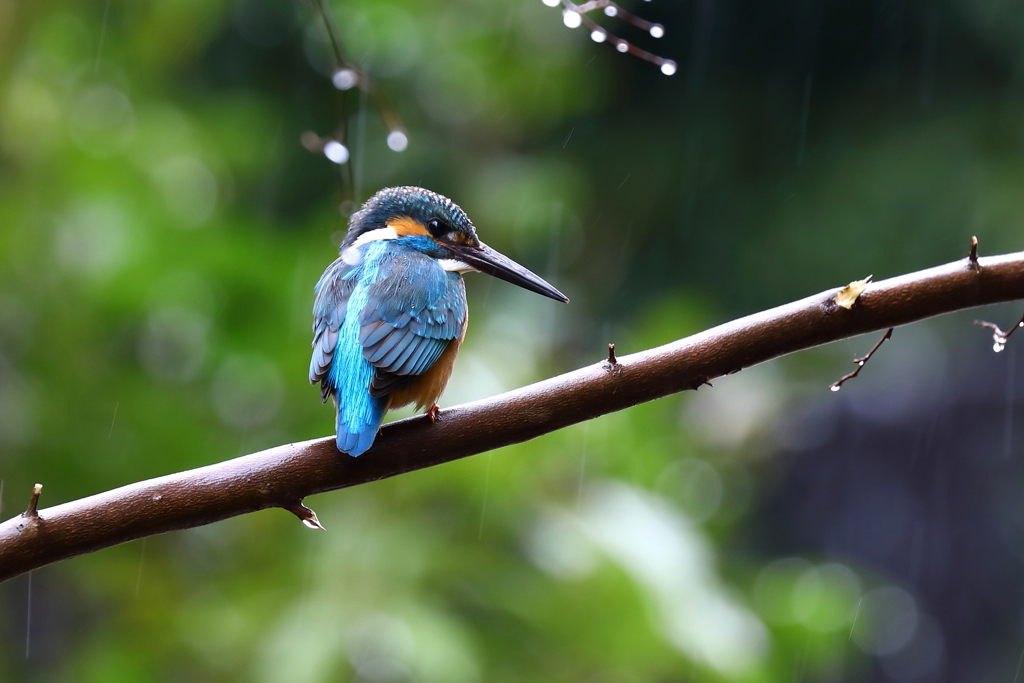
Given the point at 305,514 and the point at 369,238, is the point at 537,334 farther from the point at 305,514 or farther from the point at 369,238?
the point at 305,514

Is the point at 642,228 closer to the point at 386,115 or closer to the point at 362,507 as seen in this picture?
the point at 362,507

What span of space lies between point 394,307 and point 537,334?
198 centimetres

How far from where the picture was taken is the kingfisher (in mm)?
1528

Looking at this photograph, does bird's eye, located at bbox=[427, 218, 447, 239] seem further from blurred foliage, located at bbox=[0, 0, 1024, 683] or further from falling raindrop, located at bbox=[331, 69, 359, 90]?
falling raindrop, located at bbox=[331, 69, 359, 90]

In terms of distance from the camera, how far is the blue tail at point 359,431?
131 centimetres

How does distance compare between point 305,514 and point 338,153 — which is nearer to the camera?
point 305,514

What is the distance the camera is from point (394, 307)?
1.67 m

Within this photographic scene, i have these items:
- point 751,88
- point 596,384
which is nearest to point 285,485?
point 596,384

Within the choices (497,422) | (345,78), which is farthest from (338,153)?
(497,422)

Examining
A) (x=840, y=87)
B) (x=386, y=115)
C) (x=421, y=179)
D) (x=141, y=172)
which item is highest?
(x=840, y=87)

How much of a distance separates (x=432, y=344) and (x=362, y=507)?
5.33ft

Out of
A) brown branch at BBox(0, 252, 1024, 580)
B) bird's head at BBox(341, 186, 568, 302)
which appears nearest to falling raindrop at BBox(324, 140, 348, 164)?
bird's head at BBox(341, 186, 568, 302)

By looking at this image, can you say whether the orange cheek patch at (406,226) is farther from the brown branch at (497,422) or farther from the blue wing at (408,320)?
the brown branch at (497,422)

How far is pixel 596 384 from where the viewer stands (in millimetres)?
1321
